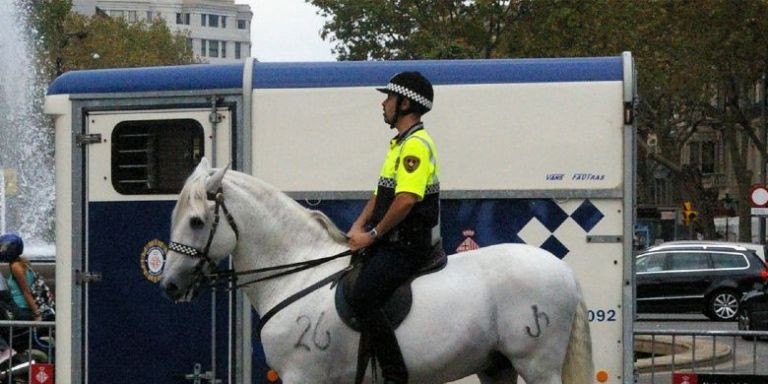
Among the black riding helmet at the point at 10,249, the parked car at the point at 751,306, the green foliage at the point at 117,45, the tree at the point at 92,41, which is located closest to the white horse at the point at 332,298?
the black riding helmet at the point at 10,249

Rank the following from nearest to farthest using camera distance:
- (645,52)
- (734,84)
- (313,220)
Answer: (313,220)
(645,52)
(734,84)

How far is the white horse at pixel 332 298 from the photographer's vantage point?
8188 millimetres

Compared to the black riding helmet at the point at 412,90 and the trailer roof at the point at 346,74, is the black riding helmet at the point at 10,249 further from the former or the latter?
the black riding helmet at the point at 412,90

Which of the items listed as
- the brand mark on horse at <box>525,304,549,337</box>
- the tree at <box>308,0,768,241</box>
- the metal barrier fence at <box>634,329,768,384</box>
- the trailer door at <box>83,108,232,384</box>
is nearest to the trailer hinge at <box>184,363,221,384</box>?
the trailer door at <box>83,108,232,384</box>

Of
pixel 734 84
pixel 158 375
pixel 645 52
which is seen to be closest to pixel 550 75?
pixel 158 375

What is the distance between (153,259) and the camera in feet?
33.5

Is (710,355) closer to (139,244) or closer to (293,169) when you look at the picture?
(293,169)

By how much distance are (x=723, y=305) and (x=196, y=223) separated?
954 inches

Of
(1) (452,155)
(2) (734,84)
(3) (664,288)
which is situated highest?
(2) (734,84)

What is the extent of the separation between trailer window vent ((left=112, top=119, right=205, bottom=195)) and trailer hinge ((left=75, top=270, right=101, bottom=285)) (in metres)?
0.60

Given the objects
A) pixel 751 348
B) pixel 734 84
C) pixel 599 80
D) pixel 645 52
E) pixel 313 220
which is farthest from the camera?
pixel 734 84

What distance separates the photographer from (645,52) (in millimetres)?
42656

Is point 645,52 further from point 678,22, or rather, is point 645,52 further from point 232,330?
point 232,330

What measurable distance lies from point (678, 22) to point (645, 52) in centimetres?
179
